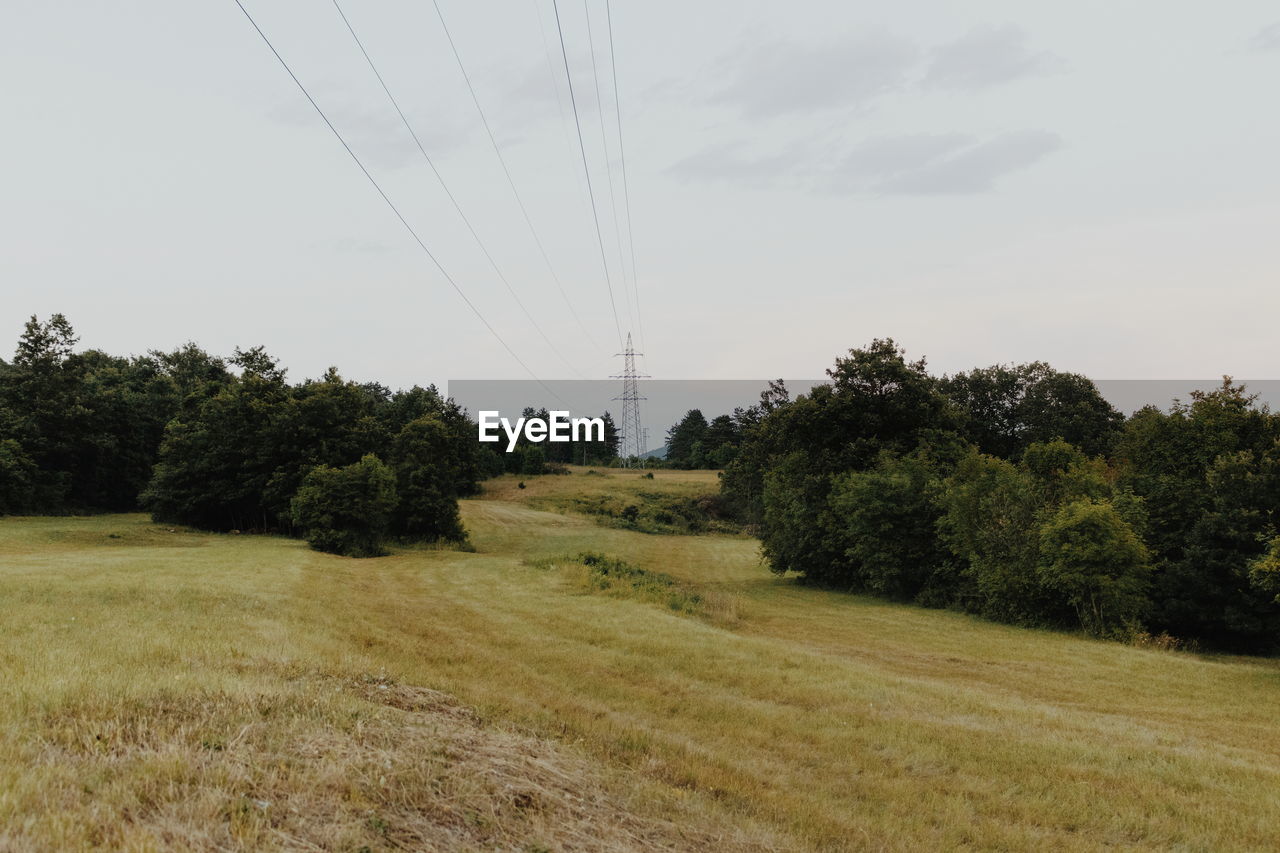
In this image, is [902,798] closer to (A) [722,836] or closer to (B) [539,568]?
(A) [722,836]

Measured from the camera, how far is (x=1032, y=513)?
3031 cm

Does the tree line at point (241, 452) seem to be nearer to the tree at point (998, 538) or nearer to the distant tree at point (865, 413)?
the distant tree at point (865, 413)

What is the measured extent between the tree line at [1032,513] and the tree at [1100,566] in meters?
0.05

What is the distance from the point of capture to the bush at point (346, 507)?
151ft

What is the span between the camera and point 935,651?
22.8 m

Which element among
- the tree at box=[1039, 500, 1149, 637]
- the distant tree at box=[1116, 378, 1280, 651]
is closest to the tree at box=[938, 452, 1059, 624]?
the tree at box=[1039, 500, 1149, 637]

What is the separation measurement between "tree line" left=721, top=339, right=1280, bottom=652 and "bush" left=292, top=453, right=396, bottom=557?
24220 millimetres

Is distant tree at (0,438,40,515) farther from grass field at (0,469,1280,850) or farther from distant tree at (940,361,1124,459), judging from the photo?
distant tree at (940,361,1124,459)

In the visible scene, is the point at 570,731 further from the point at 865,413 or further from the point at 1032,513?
the point at 865,413

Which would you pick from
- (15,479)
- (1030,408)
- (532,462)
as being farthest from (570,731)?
(532,462)

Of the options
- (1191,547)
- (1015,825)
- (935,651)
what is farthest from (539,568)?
(1015,825)

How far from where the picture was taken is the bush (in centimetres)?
4597

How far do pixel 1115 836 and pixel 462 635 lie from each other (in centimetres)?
1439

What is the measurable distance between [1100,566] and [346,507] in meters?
38.8
